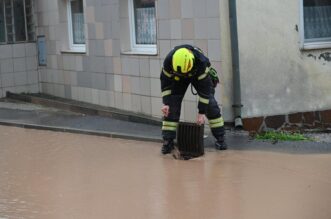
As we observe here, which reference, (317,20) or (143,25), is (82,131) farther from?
(317,20)

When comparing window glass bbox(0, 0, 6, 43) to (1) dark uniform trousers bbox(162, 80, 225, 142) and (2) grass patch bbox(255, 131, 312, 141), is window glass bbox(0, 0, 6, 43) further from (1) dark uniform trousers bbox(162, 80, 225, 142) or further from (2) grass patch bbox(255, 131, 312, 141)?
(2) grass patch bbox(255, 131, 312, 141)

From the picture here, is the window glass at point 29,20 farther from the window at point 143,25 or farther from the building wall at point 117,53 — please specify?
the window at point 143,25

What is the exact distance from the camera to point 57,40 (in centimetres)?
1246

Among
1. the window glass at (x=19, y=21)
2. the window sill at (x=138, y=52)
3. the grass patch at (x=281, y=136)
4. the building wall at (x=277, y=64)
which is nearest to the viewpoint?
the grass patch at (x=281, y=136)

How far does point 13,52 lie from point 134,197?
25.5 ft

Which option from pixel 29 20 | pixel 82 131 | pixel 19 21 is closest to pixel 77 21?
pixel 29 20

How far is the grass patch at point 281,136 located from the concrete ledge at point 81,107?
6.11ft

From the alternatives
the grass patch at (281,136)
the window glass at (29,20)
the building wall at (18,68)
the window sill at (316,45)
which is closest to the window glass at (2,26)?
the building wall at (18,68)

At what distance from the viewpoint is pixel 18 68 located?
1301 centimetres

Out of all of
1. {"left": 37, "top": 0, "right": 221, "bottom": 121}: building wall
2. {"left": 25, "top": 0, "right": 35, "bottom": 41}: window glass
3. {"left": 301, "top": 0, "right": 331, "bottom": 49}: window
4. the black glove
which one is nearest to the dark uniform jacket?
the black glove

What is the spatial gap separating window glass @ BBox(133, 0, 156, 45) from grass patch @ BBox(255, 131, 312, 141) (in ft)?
9.04

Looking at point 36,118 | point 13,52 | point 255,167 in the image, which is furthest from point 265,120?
point 13,52

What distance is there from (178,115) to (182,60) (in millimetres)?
951

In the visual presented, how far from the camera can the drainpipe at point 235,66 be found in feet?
28.0
